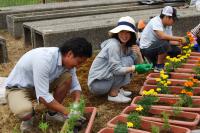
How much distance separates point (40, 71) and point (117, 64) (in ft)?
3.31

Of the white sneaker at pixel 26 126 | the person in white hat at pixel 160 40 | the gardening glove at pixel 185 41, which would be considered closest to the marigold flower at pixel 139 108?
the white sneaker at pixel 26 126

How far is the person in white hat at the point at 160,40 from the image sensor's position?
16.2 ft

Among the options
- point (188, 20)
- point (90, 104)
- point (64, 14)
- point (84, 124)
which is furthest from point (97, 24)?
point (84, 124)

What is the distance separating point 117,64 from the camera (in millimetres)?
3951

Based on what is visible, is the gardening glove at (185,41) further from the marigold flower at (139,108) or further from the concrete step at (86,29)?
the marigold flower at (139,108)

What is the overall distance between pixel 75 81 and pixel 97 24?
2.71 meters

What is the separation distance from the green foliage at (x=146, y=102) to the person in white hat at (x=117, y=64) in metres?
0.40

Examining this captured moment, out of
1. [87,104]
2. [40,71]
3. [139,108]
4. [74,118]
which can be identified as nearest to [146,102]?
[139,108]

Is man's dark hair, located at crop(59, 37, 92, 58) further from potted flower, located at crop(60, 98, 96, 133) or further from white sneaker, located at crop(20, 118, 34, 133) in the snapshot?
white sneaker, located at crop(20, 118, 34, 133)

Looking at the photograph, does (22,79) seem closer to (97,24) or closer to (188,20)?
(97,24)

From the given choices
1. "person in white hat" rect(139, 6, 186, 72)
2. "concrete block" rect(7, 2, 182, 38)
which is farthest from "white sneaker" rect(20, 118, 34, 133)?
"concrete block" rect(7, 2, 182, 38)

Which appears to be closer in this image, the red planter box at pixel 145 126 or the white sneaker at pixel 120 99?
the red planter box at pixel 145 126

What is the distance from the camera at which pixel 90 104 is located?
420 centimetres

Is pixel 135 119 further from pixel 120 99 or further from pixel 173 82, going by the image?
pixel 173 82
